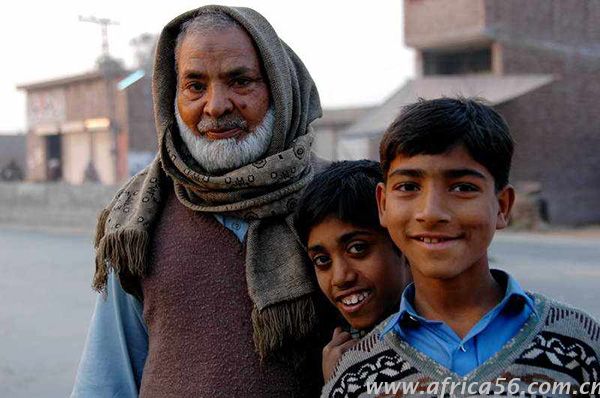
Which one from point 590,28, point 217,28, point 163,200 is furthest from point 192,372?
point 590,28

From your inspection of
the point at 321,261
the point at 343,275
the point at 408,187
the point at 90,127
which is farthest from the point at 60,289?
the point at 90,127

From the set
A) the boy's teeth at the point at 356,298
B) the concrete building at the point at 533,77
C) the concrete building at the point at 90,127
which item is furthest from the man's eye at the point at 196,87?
the concrete building at the point at 90,127

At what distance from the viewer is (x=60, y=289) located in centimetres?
1024

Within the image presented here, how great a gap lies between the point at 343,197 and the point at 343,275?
8.3 inches

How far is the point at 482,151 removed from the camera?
1.69 meters

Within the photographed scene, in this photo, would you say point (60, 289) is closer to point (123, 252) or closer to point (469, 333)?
point (123, 252)

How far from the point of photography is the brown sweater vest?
2162mm

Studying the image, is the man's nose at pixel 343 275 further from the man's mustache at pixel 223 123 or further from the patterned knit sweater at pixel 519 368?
the man's mustache at pixel 223 123

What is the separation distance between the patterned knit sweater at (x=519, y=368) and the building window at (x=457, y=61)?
73.9ft

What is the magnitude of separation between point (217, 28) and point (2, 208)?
2473 cm

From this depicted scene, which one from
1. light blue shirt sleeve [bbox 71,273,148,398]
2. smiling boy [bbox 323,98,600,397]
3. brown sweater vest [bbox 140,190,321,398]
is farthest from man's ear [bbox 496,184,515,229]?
light blue shirt sleeve [bbox 71,273,148,398]

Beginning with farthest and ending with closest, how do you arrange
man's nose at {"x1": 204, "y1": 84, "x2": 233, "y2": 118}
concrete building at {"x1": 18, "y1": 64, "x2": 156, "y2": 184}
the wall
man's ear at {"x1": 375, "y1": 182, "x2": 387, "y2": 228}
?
concrete building at {"x1": 18, "y1": 64, "x2": 156, "y2": 184} → the wall → man's nose at {"x1": 204, "y1": 84, "x2": 233, "y2": 118} → man's ear at {"x1": 375, "y1": 182, "x2": 387, "y2": 228}

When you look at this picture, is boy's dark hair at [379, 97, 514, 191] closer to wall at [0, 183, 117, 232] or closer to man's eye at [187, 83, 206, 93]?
man's eye at [187, 83, 206, 93]

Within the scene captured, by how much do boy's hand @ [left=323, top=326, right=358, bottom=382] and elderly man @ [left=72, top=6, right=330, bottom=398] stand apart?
0.59 feet
